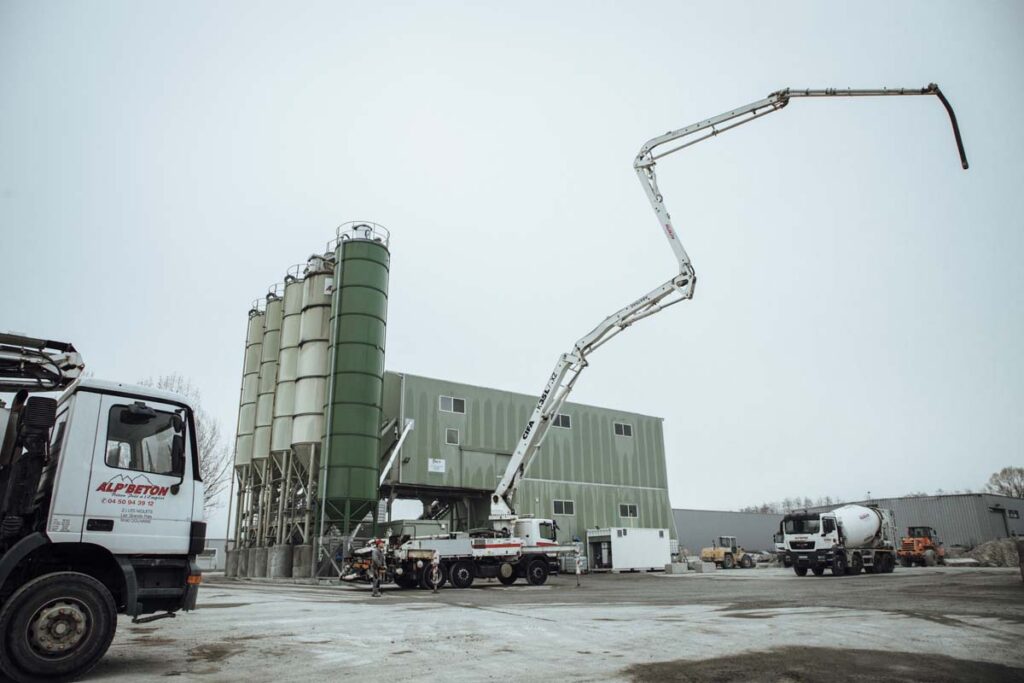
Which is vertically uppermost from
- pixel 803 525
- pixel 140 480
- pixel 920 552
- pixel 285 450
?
pixel 285 450

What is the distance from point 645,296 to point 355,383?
45.4 ft

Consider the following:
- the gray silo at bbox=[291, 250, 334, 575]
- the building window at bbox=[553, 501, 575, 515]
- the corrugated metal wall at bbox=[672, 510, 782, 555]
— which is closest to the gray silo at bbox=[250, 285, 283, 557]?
the gray silo at bbox=[291, 250, 334, 575]

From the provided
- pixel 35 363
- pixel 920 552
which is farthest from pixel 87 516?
pixel 920 552

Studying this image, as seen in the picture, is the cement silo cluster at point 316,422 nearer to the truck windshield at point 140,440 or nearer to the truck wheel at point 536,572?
the truck wheel at point 536,572

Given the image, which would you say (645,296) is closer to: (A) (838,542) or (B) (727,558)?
(A) (838,542)

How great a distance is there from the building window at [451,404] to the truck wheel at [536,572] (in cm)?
1320

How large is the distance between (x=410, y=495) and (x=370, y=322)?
1248 centimetres

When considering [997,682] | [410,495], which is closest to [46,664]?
[997,682]

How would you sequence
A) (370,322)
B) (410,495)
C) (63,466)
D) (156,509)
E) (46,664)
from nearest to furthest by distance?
(46,664) → (63,466) → (156,509) → (370,322) → (410,495)

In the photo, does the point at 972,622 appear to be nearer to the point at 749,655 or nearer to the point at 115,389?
the point at 749,655

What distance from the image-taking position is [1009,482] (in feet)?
308

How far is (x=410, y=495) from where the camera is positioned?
Result: 39.9m

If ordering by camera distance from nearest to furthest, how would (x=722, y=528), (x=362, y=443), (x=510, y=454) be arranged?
1. (x=362, y=443)
2. (x=510, y=454)
3. (x=722, y=528)

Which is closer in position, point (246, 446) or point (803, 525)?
point (803, 525)
